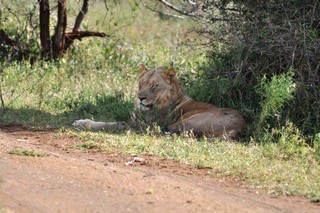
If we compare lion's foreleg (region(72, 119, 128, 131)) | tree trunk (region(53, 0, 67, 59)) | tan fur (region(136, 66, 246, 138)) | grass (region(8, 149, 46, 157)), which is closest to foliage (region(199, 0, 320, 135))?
tan fur (region(136, 66, 246, 138))

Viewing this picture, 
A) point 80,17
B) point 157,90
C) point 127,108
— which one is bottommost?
point 127,108

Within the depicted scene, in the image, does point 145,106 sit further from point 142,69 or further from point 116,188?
point 116,188

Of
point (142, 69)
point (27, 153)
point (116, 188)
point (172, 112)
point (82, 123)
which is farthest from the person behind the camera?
point (142, 69)

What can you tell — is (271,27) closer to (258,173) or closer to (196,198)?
(258,173)

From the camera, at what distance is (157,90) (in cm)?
982

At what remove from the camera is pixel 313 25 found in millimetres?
10117

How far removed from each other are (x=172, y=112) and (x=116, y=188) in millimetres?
3483

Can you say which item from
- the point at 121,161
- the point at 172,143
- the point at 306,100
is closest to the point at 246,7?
the point at 306,100

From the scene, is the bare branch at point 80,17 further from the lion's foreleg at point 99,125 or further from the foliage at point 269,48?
the lion's foreleg at point 99,125

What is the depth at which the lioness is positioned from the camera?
9.30m

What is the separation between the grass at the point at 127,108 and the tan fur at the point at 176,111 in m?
0.42

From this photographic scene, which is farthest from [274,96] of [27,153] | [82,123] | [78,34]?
[78,34]

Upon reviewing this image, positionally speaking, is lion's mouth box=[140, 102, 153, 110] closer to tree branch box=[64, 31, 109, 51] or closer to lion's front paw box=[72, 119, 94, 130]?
lion's front paw box=[72, 119, 94, 130]

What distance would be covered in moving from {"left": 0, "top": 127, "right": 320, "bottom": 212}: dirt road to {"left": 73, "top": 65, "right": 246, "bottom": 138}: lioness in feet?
5.19
